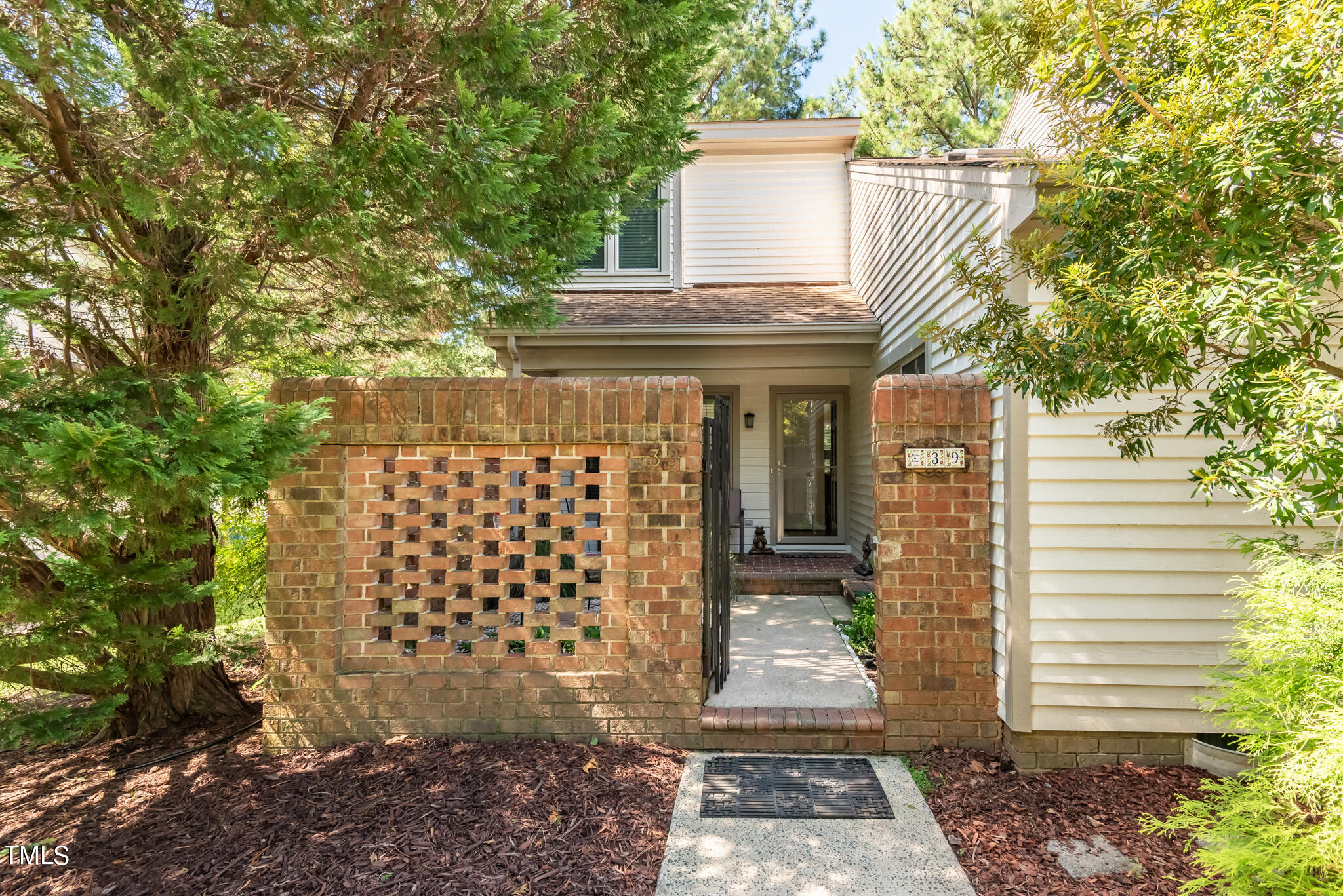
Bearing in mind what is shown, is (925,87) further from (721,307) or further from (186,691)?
(186,691)

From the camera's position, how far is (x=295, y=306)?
13.4 ft

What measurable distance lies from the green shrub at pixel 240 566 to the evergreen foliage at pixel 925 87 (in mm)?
13172

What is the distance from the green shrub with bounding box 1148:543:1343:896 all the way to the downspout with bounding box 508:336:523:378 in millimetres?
6155

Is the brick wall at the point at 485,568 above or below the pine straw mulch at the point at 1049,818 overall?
above

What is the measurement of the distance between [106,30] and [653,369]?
5.62 m

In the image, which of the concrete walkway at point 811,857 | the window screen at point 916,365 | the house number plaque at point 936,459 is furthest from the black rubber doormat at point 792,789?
the window screen at point 916,365

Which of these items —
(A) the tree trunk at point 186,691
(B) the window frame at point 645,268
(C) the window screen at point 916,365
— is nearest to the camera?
(A) the tree trunk at point 186,691

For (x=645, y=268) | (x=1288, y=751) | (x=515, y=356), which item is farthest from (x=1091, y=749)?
(x=645, y=268)

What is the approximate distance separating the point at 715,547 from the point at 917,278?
308cm

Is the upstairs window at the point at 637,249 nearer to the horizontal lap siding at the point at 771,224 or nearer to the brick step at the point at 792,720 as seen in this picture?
the horizontal lap siding at the point at 771,224

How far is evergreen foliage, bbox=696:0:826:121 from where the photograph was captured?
625 inches

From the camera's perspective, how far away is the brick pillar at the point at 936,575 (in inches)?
133

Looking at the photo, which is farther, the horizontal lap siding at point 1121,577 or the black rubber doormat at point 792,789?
the horizontal lap siding at point 1121,577

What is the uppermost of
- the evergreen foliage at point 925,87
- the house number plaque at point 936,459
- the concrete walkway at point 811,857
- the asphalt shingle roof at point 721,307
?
the evergreen foliage at point 925,87
